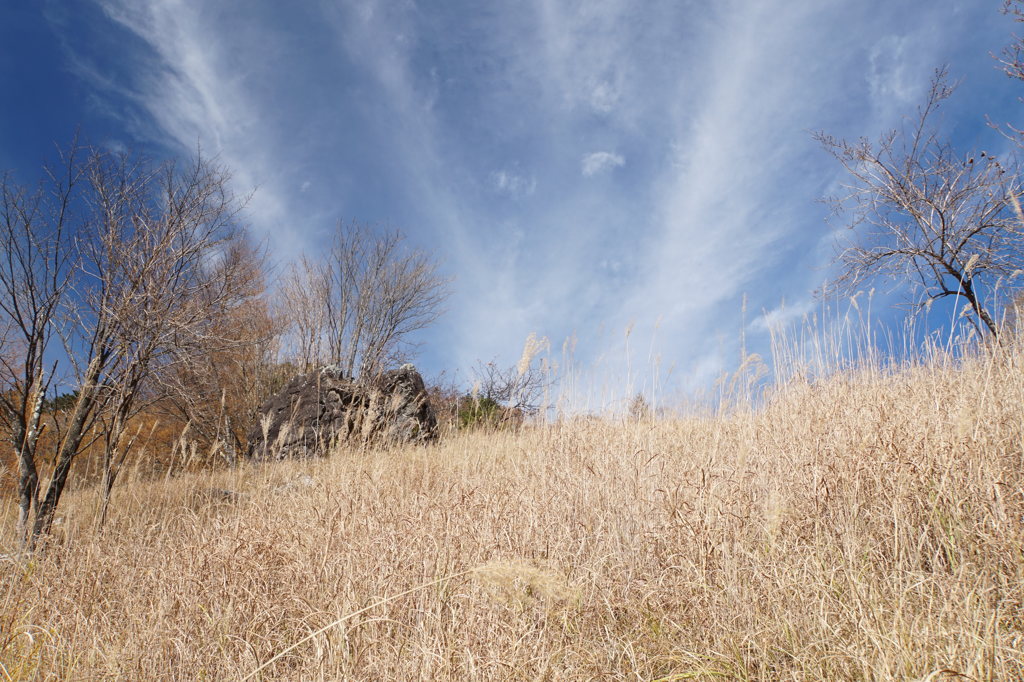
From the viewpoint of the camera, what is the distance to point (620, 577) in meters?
2.41

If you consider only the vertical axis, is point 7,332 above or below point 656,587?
above

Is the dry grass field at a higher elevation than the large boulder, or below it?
below

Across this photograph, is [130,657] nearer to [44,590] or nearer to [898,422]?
[44,590]

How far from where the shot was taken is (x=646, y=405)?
533 cm

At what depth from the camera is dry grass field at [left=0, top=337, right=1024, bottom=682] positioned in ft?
5.89

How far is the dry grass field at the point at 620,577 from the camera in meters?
1.80

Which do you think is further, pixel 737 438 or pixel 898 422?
pixel 737 438

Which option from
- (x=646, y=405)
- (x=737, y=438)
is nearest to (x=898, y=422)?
(x=737, y=438)

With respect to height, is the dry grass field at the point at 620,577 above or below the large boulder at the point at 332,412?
below

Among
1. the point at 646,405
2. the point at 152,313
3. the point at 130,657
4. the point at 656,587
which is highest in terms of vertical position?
the point at 152,313

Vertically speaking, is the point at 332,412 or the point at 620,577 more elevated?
the point at 332,412

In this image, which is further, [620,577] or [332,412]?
[332,412]

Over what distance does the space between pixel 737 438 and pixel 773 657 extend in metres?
3.00

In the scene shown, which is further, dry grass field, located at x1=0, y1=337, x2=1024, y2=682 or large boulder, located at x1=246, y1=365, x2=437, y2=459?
large boulder, located at x1=246, y1=365, x2=437, y2=459
